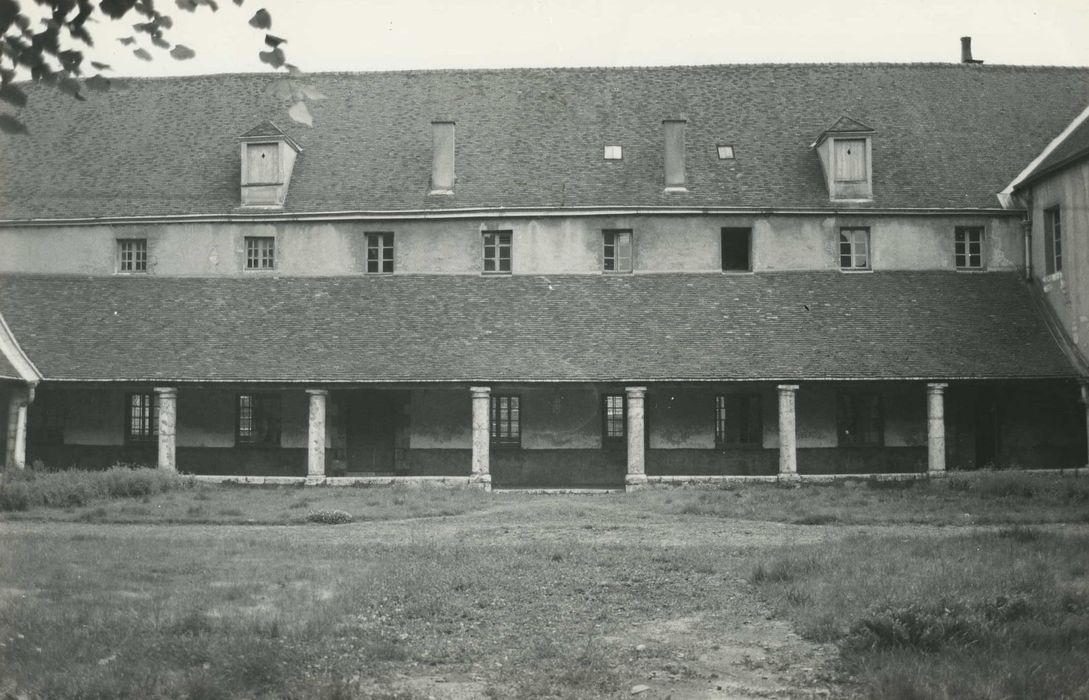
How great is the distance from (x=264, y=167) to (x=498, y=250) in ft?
21.8

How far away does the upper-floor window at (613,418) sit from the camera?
26.3 m

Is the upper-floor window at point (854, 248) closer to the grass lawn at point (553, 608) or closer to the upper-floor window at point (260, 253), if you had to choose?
the grass lawn at point (553, 608)

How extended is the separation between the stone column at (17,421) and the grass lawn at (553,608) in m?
7.30

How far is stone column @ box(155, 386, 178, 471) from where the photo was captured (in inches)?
964

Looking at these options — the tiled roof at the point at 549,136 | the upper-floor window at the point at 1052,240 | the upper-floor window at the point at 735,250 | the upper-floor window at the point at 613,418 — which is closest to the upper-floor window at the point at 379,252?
the tiled roof at the point at 549,136

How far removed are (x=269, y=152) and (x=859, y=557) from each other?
2040 centimetres

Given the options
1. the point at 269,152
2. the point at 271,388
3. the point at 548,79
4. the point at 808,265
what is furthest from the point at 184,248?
the point at 808,265

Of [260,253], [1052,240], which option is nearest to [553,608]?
[260,253]

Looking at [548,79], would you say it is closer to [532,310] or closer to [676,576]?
[532,310]

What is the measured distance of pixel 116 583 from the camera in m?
10.7

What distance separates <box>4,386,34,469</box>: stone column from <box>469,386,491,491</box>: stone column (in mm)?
10228

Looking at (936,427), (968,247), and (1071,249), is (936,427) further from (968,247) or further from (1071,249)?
(968,247)

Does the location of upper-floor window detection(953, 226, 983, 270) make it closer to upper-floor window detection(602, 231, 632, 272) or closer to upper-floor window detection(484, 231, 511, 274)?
upper-floor window detection(602, 231, 632, 272)

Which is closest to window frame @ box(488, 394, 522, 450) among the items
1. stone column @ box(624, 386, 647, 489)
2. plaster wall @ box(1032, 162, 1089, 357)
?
stone column @ box(624, 386, 647, 489)
